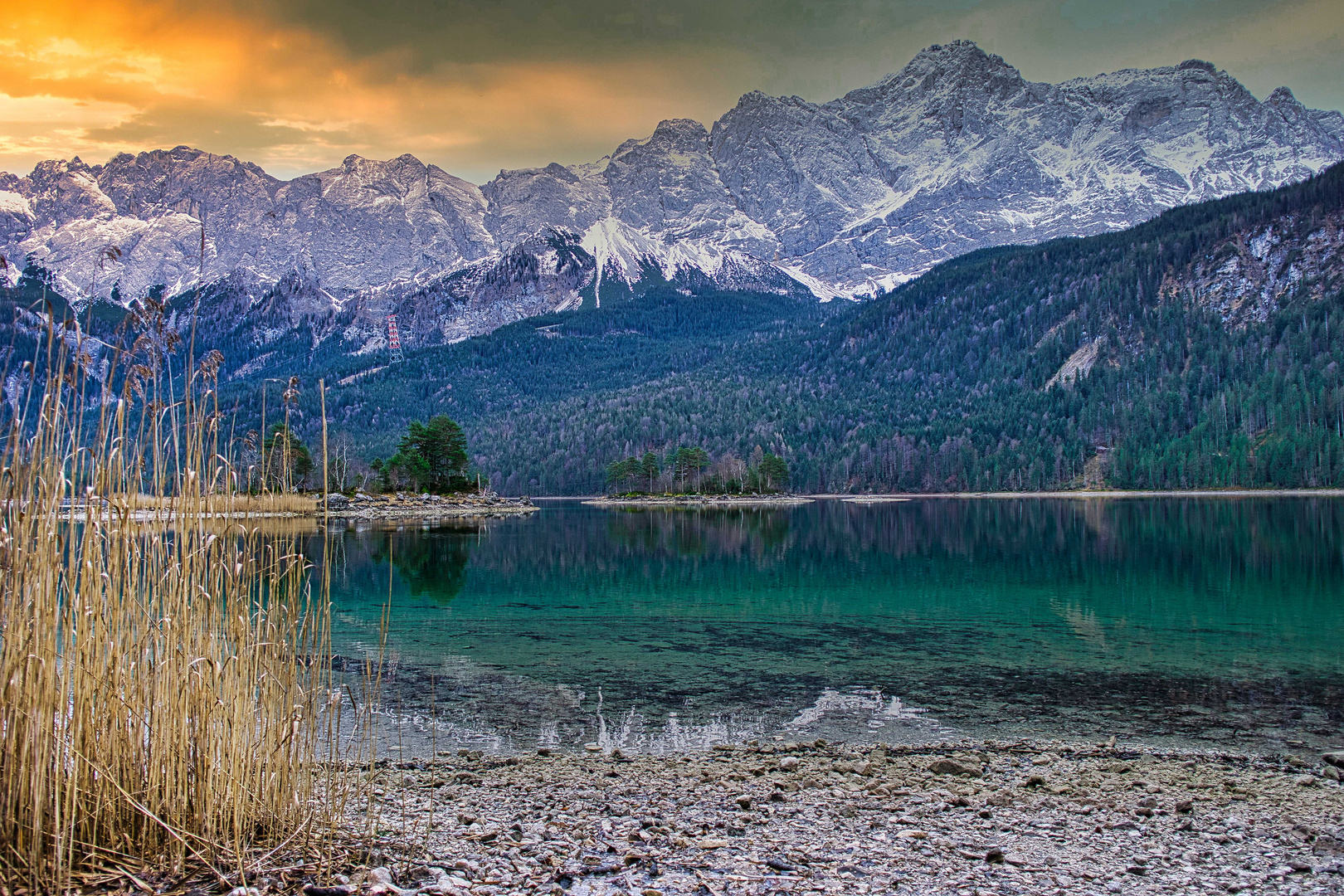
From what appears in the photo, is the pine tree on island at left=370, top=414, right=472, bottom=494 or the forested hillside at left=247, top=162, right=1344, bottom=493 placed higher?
the forested hillside at left=247, top=162, right=1344, bottom=493

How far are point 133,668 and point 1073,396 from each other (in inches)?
6115

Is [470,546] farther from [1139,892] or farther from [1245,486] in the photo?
[1245,486]

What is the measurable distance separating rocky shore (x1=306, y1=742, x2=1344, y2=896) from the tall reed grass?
76cm

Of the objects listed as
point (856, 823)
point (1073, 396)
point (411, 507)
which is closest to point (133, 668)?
point (856, 823)

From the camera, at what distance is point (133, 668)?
528cm

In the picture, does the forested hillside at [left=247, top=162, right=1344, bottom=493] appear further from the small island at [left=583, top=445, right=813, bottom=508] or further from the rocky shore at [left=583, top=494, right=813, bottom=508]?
the rocky shore at [left=583, top=494, right=813, bottom=508]

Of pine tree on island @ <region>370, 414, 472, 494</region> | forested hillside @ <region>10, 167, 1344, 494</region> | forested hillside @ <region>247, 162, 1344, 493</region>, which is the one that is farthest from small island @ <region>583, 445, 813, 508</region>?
pine tree on island @ <region>370, 414, 472, 494</region>

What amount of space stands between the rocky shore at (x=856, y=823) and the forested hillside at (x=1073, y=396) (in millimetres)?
102093

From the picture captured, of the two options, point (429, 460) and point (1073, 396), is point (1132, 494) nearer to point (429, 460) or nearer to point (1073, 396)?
point (1073, 396)

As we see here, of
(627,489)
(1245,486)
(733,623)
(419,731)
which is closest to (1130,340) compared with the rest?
(1245,486)

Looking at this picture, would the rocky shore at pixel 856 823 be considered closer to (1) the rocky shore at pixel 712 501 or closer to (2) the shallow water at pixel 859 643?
(2) the shallow water at pixel 859 643

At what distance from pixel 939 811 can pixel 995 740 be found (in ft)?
10.5

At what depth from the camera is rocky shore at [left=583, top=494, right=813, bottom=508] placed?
336 ft

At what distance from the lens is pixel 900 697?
12508 millimetres
